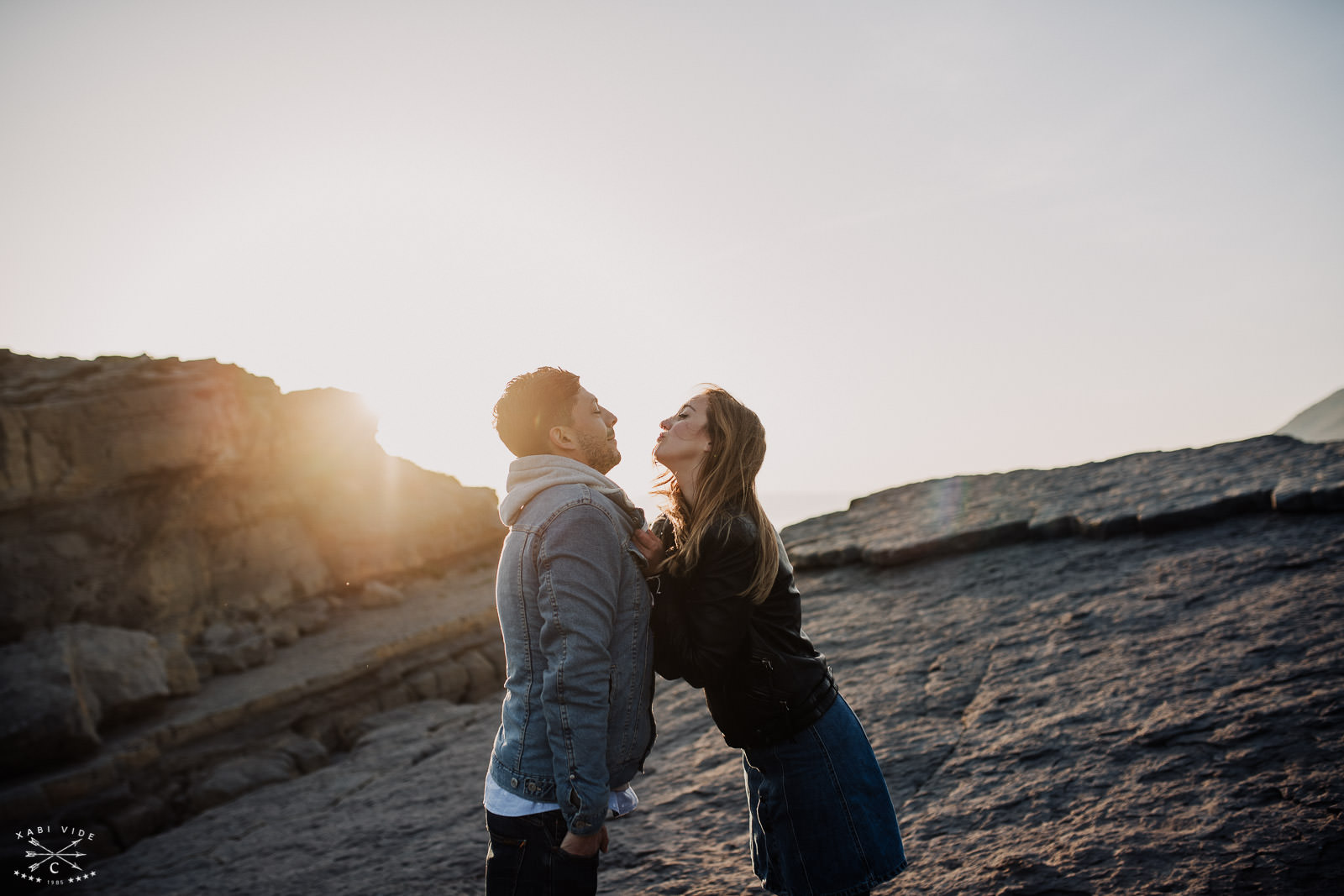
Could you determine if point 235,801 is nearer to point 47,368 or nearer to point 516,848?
point 516,848

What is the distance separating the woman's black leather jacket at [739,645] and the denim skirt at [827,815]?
0.24ft

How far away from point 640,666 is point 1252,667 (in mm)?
4129

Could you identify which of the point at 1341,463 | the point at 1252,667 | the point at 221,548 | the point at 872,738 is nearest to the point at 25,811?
the point at 221,548

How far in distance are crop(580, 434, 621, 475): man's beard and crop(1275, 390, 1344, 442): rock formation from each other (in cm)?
7046

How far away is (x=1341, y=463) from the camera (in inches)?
253

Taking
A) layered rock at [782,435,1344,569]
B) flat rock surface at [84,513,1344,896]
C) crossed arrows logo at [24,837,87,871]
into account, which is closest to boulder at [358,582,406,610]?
crossed arrows logo at [24,837,87,871]

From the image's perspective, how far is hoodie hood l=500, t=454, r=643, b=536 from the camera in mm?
2215

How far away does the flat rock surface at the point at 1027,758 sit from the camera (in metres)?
3.16

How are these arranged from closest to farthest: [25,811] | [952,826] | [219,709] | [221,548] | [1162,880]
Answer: [1162,880]
[952,826]
[25,811]
[219,709]
[221,548]

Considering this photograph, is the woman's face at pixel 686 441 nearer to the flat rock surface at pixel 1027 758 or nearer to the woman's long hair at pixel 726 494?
the woman's long hair at pixel 726 494

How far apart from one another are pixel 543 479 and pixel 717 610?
660 millimetres

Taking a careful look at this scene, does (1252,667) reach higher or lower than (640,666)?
lower

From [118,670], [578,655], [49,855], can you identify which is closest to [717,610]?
[578,655]

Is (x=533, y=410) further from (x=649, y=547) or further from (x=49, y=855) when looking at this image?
(x=49, y=855)
